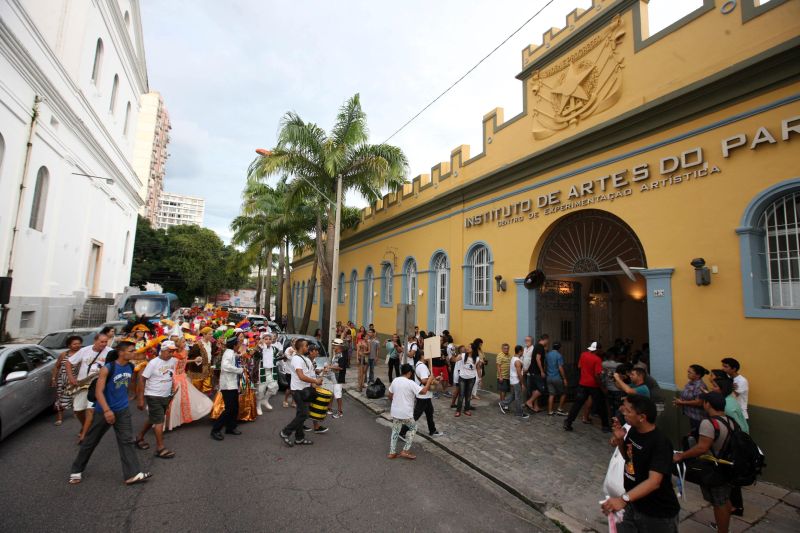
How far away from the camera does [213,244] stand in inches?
1855

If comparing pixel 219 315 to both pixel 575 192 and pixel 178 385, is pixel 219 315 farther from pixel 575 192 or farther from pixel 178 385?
pixel 575 192

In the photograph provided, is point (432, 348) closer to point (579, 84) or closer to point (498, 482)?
point (498, 482)

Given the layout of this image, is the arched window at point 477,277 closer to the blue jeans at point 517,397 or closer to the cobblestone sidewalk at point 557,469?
the blue jeans at point 517,397

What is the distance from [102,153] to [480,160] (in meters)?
19.5

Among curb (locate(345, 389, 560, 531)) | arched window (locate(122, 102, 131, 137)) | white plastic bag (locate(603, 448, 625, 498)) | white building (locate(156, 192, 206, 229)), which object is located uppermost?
white building (locate(156, 192, 206, 229))

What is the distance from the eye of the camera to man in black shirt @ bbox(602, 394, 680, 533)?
3.02 metres

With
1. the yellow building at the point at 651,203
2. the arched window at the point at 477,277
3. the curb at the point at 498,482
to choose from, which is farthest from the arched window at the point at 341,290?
the curb at the point at 498,482

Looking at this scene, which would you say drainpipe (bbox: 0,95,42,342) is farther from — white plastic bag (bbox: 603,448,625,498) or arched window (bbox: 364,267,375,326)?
white plastic bag (bbox: 603,448,625,498)

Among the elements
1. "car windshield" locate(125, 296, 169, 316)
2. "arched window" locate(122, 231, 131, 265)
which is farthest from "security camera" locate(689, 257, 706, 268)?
"arched window" locate(122, 231, 131, 265)

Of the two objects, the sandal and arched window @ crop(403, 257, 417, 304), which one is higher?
arched window @ crop(403, 257, 417, 304)

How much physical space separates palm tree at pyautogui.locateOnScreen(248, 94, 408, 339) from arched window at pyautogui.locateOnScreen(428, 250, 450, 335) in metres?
4.33

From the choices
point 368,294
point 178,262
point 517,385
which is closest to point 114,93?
point 368,294

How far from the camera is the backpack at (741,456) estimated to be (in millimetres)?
3818

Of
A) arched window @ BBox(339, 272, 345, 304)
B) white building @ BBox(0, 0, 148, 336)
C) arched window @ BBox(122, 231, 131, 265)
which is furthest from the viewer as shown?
arched window @ BBox(122, 231, 131, 265)
